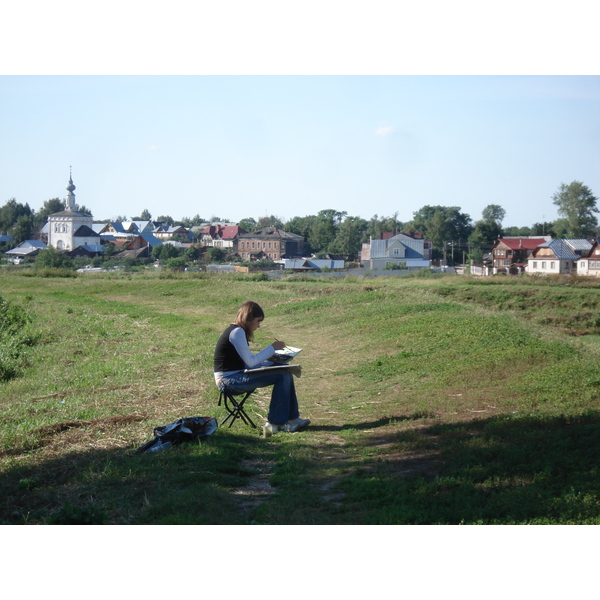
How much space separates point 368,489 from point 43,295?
2788 cm

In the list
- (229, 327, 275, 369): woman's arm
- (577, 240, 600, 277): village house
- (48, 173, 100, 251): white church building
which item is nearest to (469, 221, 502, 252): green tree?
(577, 240, 600, 277): village house

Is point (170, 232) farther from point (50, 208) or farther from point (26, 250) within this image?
point (26, 250)

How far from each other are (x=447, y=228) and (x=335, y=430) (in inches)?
2377

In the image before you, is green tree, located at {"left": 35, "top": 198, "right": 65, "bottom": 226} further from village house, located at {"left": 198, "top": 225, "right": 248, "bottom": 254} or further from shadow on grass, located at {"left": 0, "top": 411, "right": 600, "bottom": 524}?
shadow on grass, located at {"left": 0, "top": 411, "right": 600, "bottom": 524}

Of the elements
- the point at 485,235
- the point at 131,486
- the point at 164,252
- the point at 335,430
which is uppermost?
the point at 485,235

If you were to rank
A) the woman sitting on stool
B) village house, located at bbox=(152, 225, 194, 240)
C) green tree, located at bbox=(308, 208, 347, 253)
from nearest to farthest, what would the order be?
1. the woman sitting on stool
2. green tree, located at bbox=(308, 208, 347, 253)
3. village house, located at bbox=(152, 225, 194, 240)

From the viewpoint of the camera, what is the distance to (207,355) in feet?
43.1

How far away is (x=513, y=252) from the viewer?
50281 millimetres

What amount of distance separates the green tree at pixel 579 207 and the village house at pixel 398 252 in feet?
42.0

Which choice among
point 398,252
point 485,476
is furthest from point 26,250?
point 485,476

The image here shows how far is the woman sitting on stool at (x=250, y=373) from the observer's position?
24.8 ft

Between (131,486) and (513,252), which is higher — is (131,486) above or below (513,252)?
below

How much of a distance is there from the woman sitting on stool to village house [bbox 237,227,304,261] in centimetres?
5861

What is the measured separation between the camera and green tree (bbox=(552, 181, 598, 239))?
51094mm
